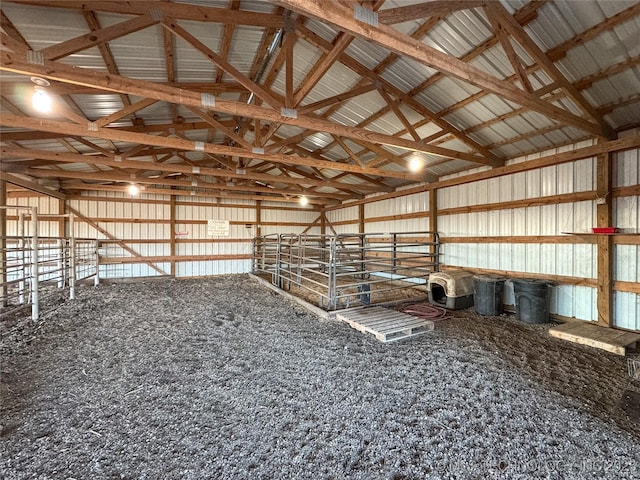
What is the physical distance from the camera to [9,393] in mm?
2268

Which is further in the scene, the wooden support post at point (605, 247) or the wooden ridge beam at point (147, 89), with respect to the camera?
the wooden support post at point (605, 247)

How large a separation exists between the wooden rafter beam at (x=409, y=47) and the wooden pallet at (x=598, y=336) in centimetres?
284

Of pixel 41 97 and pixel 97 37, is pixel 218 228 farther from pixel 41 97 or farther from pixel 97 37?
pixel 97 37

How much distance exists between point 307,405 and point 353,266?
189 inches

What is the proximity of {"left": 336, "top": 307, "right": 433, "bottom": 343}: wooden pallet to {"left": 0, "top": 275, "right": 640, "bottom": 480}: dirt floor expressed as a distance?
0.49ft

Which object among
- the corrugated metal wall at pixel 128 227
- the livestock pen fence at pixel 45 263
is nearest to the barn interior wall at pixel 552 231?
the livestock pen fence at pixel 45 263

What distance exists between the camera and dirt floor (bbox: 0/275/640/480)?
1.59 m

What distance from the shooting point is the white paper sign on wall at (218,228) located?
10.1 meters

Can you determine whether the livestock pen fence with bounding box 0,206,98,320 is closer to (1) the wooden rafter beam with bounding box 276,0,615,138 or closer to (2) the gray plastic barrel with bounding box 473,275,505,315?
(1) the wooden rafter beam with bounding box 276,0,615,138

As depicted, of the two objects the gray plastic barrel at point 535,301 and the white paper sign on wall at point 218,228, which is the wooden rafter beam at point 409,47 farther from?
the white paper sign on wall at point 218,228

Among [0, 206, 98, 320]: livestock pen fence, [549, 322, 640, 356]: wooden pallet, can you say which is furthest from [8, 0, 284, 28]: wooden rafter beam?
[549, 322, 640, 356]: wooden pallet

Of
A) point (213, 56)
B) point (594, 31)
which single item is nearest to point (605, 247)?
point (594, 31)

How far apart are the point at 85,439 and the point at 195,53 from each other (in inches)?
176

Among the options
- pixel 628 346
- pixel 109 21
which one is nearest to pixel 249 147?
pixel 109 21
